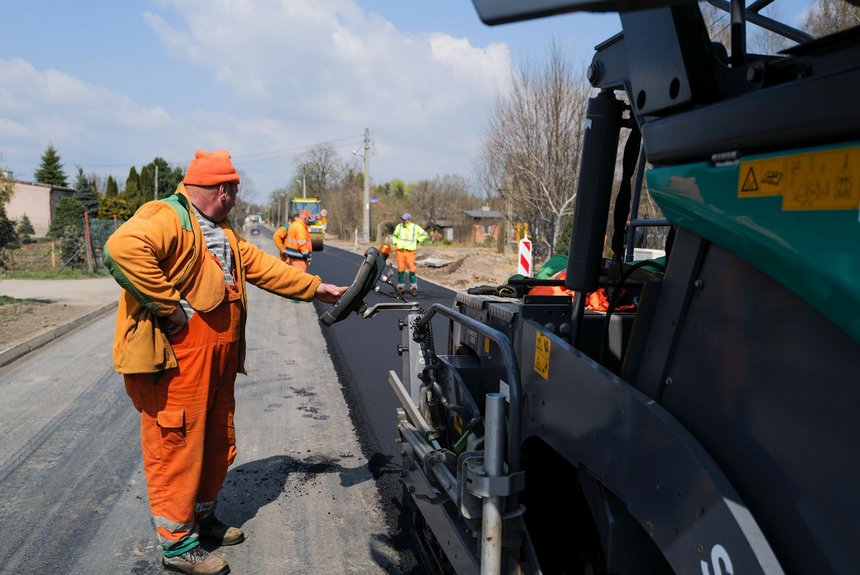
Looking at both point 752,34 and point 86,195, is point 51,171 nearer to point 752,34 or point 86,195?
point 86,195

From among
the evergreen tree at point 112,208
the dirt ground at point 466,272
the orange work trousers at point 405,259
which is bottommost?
the dirt ground at point 466,272

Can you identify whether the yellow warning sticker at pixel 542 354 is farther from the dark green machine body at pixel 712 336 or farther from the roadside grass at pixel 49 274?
the roadside grass at pixel 49 274

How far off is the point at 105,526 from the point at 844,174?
411 cm

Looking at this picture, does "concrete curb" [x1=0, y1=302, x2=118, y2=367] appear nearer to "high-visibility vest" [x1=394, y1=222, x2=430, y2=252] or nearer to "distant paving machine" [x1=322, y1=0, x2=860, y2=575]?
"high-visibility vest" [x1=394, y1=222, x2=430, y2=252]

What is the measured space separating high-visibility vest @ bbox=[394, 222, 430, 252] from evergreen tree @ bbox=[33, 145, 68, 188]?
182 ft

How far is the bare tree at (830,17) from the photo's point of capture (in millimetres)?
1521

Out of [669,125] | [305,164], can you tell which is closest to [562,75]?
[669,125]

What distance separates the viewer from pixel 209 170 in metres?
3.74

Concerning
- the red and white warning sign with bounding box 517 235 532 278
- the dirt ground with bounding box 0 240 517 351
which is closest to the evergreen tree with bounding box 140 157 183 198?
the dirt ground with bounding box 0 240 517 351

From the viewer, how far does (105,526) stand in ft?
13.2

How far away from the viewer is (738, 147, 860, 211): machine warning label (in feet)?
3.84

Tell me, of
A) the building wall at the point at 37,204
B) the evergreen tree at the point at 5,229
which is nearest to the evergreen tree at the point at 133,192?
the building wall at the point at 37,204

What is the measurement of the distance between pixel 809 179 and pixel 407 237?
15.2 m

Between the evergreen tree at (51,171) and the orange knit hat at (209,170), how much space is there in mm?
66073
